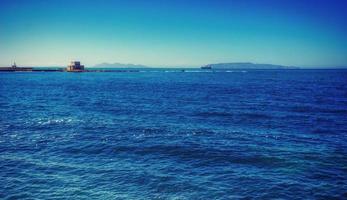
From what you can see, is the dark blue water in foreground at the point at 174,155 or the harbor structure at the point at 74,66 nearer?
the dark blue water in foreground at the point at 174,155

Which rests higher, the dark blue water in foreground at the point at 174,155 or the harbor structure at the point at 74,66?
the harbor structure at the point at 74,66

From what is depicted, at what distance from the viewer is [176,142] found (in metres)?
26.2

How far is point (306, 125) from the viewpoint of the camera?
32.8 meters

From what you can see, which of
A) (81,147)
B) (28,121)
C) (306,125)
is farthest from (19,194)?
(306,125)

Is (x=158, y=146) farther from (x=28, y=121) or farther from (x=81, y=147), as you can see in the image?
(x=28, y=121)

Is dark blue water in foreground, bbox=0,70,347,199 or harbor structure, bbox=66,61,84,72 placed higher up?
harbor structure, bbox=66,61,84,72

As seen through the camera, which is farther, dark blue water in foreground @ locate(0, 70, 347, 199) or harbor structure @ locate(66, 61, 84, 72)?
harbor structure @ locate(66, 61, 84, 72)

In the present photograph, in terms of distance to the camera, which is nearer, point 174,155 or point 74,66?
point 174,155

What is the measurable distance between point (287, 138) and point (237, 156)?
800 cm

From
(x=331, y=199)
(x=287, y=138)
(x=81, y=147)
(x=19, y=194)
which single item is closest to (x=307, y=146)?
(x=287, y=138)

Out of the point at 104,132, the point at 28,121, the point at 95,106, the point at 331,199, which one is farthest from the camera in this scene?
the point at 95,106

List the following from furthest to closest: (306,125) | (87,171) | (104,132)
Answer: (306,125), (104,132), (87,171)

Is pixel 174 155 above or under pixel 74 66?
under

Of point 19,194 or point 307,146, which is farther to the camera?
point 307,146
